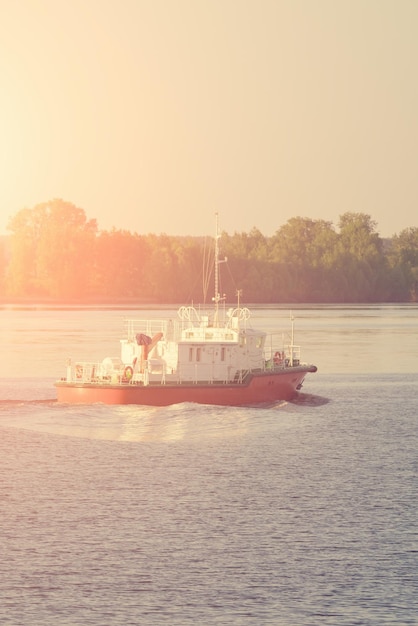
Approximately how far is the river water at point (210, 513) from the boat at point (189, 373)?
3.33 ft

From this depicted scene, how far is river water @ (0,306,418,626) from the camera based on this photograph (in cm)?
3020

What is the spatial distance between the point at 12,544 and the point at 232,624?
1037 centimetres

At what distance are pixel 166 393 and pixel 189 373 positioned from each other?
2760 millimetres

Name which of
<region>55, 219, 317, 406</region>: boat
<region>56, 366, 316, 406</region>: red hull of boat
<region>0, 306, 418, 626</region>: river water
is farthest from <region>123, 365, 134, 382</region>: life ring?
<region>0, 306, 418, 626</region>: river water

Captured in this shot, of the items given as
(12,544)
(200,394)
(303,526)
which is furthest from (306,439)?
(12,544)

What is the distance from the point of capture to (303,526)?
3872 centimetres

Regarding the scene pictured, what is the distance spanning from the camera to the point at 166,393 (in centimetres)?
6919

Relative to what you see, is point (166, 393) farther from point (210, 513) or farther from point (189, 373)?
point (210, 513)

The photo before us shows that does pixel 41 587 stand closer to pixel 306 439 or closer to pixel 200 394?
pixel 306 439

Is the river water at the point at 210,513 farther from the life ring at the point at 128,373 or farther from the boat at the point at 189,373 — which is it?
the life ring at the point at 128,373

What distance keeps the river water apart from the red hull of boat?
75 centimetres

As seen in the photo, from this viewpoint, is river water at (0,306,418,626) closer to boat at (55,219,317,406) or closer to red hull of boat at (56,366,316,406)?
red hull of boat at (56,366,316,406)

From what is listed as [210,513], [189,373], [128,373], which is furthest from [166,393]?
[210,513]

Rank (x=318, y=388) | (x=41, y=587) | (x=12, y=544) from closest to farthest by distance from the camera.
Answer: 1. (x=41, y=587)
2. (x=12, y=544)
3. (x=318, y=388)
